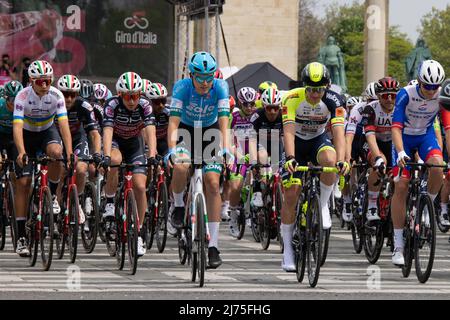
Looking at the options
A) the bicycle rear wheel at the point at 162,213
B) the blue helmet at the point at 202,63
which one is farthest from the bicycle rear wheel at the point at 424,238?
the bicycle rear wheel at the point at 162,213

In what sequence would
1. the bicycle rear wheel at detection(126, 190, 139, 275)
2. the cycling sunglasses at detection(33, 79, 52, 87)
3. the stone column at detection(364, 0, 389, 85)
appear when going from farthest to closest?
the stone column at detection(364, 0, 389, 85), the cycling sunglasses at detection(33, 79, 52, 87), the bicycle rear wheel at detection(126, 190, 139, 275)

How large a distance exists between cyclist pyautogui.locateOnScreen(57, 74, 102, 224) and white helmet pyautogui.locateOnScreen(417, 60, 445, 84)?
3.97m

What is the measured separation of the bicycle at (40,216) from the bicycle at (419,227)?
3.48 meters

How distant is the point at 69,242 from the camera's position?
15602 mm

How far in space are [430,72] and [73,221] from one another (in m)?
4.00

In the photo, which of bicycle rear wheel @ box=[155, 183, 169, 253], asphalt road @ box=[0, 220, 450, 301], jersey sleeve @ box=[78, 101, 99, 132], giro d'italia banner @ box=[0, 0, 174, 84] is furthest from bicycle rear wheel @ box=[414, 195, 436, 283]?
giro d'italia banner @ box=[0, 0, 174, 84]

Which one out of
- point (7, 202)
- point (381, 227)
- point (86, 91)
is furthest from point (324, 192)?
point (86, 91)

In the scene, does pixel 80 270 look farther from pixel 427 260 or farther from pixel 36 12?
pixel 36 12

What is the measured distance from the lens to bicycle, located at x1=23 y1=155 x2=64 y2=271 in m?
14.9

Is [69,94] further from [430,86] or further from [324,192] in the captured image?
[430,86]

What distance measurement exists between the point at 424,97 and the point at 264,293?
10.6 ft

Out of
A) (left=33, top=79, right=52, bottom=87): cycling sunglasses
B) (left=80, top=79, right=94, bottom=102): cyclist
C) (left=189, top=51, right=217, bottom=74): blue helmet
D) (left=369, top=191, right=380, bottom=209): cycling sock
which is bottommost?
(left=369, top=191, right=380, bottom=209): cycling sock

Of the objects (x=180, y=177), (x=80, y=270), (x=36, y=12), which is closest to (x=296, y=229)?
(x=180, y=177)

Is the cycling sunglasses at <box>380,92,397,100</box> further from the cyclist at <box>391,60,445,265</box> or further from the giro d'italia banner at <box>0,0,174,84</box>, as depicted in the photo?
the giro d'italia banner at <box>0,0,174,84</box>
